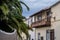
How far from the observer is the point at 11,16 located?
15578 mm

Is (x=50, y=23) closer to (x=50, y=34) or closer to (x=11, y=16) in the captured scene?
(x=50, y=34)

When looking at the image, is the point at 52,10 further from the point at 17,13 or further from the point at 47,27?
the point at 17,13

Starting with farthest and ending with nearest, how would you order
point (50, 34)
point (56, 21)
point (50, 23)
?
point (50, 23) < point (50, 34) < point (56, 21)

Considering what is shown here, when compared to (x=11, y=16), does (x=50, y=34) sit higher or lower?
lower

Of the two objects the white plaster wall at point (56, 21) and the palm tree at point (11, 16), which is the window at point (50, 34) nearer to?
the white plaster wall at point (56, 21)

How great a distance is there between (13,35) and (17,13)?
358 centimetres

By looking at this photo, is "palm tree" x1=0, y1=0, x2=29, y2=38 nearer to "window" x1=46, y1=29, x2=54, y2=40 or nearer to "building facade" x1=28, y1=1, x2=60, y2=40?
"building facade" x1=28, y1=1, x2=60, y2=40

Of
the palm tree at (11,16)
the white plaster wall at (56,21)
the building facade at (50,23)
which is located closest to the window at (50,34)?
the building facade at (50,23)

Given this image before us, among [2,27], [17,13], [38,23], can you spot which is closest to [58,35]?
[38,23]

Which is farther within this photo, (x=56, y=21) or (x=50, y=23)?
(x=50, y=23)

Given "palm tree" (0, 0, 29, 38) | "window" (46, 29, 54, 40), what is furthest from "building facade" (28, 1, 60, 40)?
"palm tree" (0, 0, 29, 38)

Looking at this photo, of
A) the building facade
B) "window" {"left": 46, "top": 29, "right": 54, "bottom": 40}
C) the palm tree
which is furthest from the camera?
"window" {"left": 46, "top": 29, "right": 54, "bottom": 40}

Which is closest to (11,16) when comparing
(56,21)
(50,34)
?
(56,21)

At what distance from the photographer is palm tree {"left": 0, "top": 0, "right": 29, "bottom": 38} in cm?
1437
